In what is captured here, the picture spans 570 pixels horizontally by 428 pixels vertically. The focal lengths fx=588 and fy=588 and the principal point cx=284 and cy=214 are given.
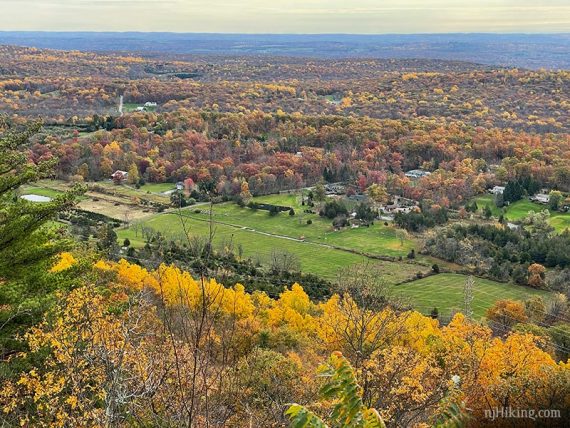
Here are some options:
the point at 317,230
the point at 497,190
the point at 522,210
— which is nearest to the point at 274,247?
the point at 317,230

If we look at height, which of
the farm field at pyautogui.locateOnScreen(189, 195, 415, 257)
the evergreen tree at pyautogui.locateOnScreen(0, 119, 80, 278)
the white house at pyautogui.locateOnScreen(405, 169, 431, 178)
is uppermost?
the evergreen tree at pyautogui.locateOnScreen(0, 119, 80, 278)

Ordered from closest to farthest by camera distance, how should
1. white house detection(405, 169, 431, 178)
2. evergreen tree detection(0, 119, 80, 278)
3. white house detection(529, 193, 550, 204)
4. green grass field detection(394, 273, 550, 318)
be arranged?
evergreen tree detection(0, 119, 80, 278) → green grass field detection(394, 273, 550, 318) → white house detection(529, 193, 550, 204) → white house detection(405, 169, 431, 178)

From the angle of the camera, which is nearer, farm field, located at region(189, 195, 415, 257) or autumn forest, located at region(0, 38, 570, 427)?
autumn forest, located at region(0, 38, 570, 427)

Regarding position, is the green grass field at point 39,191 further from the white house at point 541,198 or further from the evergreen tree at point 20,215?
the white house at point 541,198

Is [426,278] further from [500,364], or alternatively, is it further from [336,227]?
[500,364]

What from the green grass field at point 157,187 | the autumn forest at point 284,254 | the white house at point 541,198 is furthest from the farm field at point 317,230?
the white house at point 541,198

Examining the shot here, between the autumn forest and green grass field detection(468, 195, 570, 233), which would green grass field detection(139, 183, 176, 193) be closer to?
the autumn forest

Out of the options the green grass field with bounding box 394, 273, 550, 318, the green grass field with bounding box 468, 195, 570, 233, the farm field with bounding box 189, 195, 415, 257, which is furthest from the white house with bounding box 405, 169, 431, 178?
the green grass field with bounding box 394, 273, 550, 318

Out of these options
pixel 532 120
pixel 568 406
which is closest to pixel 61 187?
pixel 568 406
